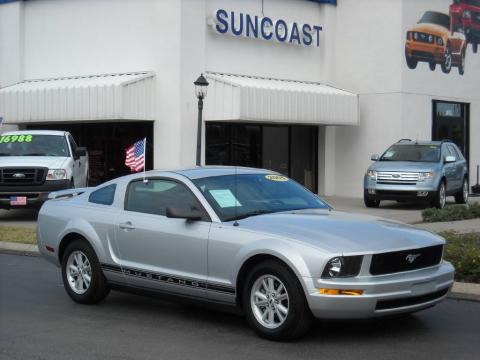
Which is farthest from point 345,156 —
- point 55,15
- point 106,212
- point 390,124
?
point 106,212

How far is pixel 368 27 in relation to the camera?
25797 mm

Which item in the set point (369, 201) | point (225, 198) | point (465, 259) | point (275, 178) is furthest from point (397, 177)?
point (225, 198)

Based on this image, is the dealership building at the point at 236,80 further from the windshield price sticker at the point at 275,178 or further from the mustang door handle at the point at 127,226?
the mustang door handle at the point at 127,226

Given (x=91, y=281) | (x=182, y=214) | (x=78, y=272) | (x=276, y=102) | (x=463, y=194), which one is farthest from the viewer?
(x=276, y=102)

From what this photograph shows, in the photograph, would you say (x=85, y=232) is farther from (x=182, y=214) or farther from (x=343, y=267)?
(x=343, y=267)

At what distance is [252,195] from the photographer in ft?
24.8

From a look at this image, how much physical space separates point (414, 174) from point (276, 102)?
4.98 metres

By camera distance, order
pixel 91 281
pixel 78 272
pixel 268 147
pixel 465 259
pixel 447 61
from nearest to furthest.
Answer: pixel 91 281 < pixel 78 272 < pixel 465 259 < pixel 268 147 < pixel 447 61

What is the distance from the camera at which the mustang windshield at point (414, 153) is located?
2034 cm

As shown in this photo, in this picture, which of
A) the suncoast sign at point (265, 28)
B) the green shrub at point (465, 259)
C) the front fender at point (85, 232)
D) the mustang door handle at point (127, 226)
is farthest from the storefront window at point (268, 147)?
the mustang door handle at point (127, 226)

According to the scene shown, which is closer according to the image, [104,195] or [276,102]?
[104,195]

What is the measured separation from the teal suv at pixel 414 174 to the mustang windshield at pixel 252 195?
39.5ft

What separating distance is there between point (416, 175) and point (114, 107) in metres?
8.53

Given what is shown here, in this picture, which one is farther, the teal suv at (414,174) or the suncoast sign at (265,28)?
the suncoast sign at (265,28)
